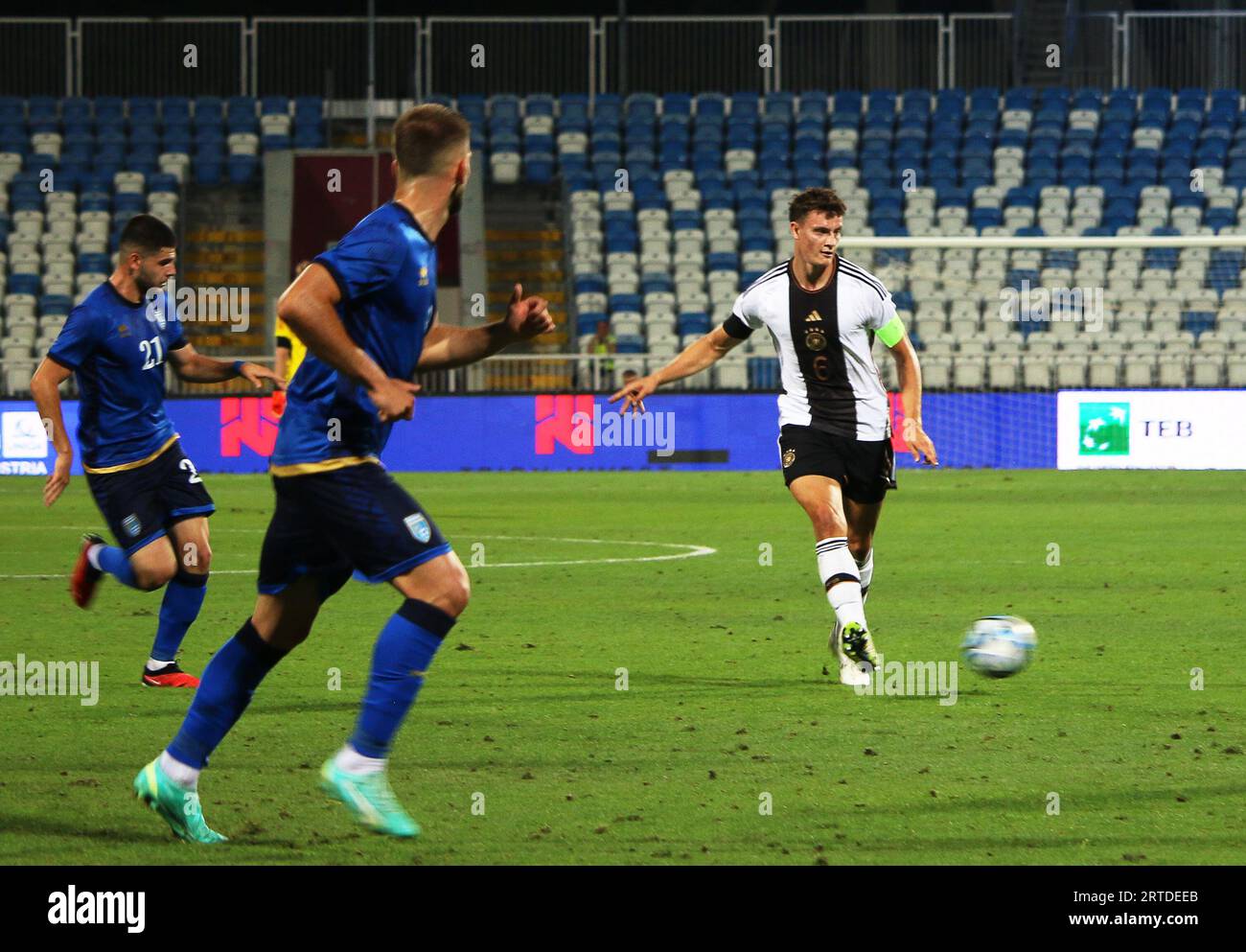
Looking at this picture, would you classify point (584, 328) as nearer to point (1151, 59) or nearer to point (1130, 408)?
point (1130, 408)

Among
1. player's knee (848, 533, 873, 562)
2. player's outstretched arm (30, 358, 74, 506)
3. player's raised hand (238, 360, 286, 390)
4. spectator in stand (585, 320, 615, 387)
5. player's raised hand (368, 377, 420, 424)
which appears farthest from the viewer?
spectator in stand (585, 320, 615, 387)

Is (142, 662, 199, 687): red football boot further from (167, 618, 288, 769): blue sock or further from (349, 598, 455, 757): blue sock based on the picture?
(349, 598, 455, 757): blue sock

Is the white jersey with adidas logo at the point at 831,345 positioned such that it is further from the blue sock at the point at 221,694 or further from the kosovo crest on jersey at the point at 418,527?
the blue sock at the point at 221,694

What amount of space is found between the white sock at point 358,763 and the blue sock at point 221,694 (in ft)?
1.24

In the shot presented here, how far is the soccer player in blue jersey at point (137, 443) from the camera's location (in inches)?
340

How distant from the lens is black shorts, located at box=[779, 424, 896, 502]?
9.13m

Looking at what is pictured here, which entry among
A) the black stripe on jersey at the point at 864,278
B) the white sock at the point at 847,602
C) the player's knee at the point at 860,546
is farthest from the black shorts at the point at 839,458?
the black stripe on jersey at the point at 864,278

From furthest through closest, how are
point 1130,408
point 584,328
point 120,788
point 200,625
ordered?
point 584,328 → point 1130,408 → point 200,625 → point 120,788

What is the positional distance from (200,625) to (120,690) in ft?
8.13

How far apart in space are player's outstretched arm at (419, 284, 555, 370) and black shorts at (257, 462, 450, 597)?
0.50 m

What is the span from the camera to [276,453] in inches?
221

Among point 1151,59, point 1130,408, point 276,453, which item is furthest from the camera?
point 1151,59

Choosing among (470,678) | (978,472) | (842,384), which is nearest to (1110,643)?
(842,384)

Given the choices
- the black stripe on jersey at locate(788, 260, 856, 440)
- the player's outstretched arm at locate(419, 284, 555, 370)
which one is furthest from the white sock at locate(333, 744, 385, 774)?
the black stripe on jersey at locate(788, 260, 856, 440)
